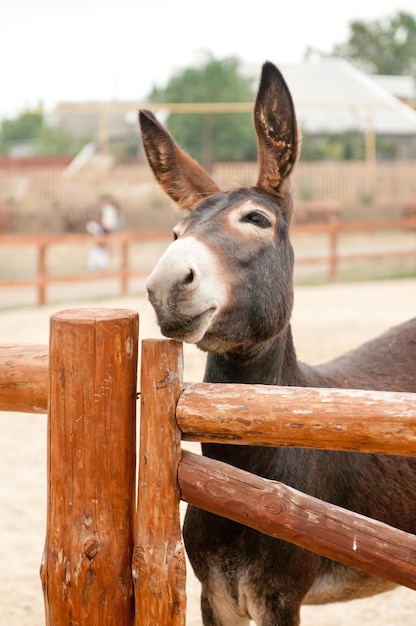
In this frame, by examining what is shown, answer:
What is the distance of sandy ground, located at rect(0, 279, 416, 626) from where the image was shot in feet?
13.5

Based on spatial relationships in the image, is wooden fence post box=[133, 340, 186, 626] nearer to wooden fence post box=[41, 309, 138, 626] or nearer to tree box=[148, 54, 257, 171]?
wooden fence post box=[41, 309, 138, 626]

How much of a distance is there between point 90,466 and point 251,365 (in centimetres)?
75

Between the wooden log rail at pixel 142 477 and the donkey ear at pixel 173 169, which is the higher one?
the donkey ear at pixel 173 169

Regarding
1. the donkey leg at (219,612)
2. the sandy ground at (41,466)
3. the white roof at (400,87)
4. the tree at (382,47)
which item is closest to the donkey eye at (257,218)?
the sandy ground at (41,466)

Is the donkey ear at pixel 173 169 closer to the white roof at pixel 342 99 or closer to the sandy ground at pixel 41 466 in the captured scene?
the sandy ground at pixel 41 466

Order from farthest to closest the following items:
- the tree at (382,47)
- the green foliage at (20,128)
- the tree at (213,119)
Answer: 1. the green foliage at (20,128)
2. the tree at (382,47)
3. the tree at (213,119)

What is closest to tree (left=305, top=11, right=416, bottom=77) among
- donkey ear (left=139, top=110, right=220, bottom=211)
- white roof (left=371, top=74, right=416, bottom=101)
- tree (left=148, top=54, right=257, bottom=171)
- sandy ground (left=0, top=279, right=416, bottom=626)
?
white roof (left=371, top=74, right=416, bottom=101)

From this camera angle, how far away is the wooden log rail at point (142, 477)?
2281 millimetres

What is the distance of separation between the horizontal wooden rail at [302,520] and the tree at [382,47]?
64368 millimetres

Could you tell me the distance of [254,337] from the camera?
9.05 feet

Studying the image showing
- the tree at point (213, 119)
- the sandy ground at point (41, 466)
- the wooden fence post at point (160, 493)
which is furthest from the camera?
the tree at point (213, 119)

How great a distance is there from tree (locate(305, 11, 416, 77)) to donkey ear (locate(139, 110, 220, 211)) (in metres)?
63.3

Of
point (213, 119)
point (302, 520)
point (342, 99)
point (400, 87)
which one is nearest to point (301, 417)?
point (302, 520)

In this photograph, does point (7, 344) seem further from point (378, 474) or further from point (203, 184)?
point (378, 474)
